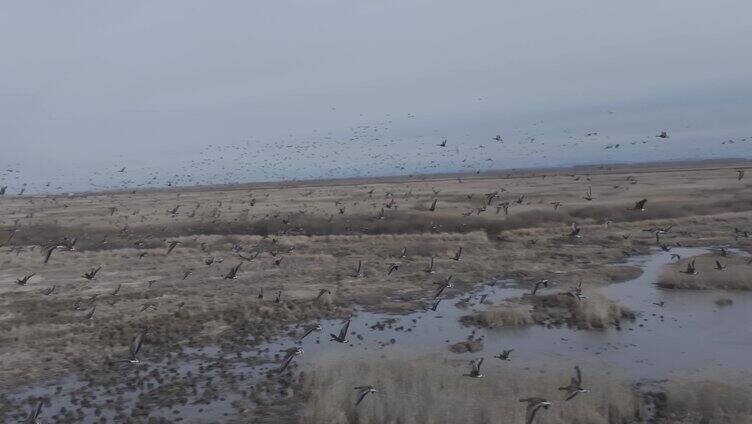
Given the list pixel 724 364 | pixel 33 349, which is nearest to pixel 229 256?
pixel 33 349

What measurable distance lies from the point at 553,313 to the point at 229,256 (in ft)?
83.9

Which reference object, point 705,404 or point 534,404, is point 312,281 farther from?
point 705,404

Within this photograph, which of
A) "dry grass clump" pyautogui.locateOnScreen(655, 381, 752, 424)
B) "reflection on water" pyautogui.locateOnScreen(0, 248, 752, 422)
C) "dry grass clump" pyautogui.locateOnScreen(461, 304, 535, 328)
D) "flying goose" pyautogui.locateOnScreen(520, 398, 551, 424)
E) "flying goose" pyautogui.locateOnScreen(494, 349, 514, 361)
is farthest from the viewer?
"dry grass clump" pyautogui.locateOnScreen(461, 304, 535, 328)

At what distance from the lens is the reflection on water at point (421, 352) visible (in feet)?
61.5

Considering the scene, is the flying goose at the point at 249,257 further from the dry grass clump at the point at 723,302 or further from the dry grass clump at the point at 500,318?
the dry grass clump at the point at 723,302

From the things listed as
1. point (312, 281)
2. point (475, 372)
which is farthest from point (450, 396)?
point (312, 281)

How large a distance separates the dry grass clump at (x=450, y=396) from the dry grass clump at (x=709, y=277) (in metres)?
15.1

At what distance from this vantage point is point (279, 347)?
2433cm

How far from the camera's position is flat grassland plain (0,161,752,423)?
18219mm

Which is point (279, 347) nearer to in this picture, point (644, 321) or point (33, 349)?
point (33, 349)

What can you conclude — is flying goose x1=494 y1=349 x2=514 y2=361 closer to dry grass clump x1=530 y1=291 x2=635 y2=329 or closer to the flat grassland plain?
the flat grassland plain

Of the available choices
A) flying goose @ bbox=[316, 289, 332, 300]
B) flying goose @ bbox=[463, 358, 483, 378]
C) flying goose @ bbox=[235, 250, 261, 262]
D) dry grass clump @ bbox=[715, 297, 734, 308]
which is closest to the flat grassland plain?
flying goose @ bbox=[316, 289, 332, 300]

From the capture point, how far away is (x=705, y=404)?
1700 cm

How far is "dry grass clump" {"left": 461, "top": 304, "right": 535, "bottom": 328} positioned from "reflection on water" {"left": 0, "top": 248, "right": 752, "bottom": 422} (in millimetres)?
608
